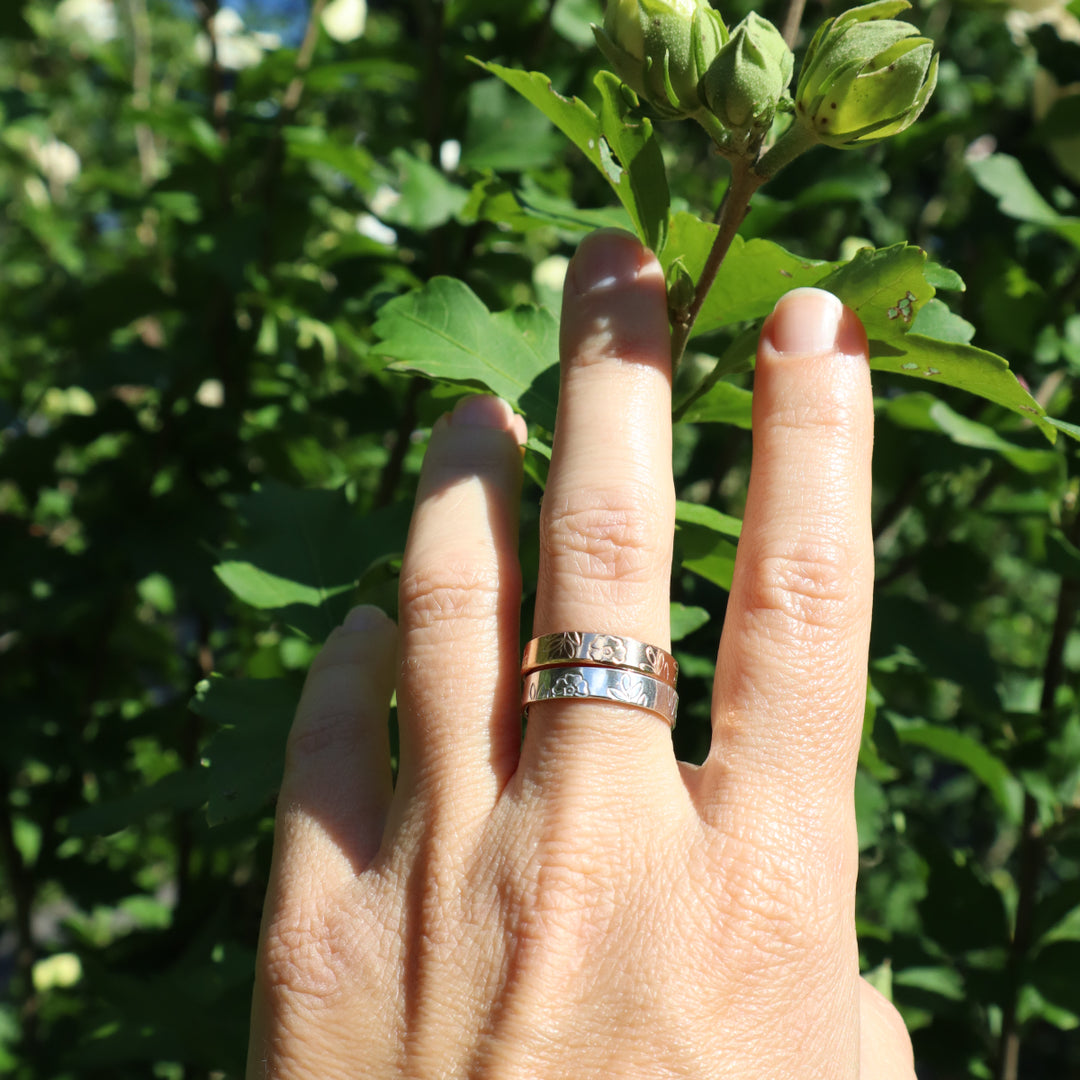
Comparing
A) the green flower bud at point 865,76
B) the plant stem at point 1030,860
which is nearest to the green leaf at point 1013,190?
the plant stem at point 1030,860

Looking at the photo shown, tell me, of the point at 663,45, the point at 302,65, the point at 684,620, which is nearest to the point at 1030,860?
the point at 684,620

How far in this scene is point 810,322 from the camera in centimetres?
76

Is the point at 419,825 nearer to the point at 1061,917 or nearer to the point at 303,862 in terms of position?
the point at 303,862

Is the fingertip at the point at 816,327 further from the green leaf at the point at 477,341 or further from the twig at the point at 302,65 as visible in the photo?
the twig at the point at 302,65

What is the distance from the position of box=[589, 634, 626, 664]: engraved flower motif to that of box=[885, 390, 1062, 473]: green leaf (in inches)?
22.1

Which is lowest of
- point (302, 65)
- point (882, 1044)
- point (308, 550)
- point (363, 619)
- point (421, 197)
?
point (882, 1044)

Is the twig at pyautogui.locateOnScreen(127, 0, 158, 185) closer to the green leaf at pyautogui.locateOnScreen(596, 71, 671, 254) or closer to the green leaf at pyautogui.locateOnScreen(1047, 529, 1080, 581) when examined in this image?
the green leaf at pyautogui.locateOnScreen(596, 71, 671, 254)

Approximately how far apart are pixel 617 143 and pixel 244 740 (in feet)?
2.02

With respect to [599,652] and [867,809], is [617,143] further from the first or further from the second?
[867,809]

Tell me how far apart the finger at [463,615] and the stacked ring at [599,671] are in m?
0.05

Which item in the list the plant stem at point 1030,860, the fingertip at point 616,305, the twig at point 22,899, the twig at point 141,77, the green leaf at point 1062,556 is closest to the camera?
the fingertip at point 616,305

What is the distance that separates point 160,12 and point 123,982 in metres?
3.66

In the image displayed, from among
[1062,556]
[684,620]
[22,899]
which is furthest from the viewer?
[22,899]

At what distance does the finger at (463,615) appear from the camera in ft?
2.62
